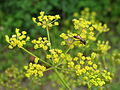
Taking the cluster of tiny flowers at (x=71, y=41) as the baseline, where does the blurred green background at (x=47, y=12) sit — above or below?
above

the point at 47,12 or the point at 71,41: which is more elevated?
the point at 47,12

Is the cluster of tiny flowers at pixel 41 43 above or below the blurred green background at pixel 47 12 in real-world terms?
below

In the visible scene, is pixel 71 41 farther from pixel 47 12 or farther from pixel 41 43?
pixel 47 12

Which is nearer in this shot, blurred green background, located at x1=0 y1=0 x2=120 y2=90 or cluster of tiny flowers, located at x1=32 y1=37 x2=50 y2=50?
cluster of tiny flowers, located at x1=32 y1=37 x2=50 y2=50

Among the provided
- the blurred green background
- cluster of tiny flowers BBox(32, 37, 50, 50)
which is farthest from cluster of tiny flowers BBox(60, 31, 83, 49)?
the blurred green background

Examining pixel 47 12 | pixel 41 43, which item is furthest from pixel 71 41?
pixel 47 12

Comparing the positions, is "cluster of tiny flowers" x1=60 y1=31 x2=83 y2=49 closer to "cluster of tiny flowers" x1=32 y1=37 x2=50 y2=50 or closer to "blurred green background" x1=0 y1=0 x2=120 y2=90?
"cluster of tiny flowers" x1=32 y1=37 x2=50 y2=50

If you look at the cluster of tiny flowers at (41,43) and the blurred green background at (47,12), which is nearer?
the cluster of tiny flowers at (41,43)

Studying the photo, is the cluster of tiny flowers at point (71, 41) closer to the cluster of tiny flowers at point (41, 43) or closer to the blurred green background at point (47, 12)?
the cluster of tiny flowers at point (41, 43)

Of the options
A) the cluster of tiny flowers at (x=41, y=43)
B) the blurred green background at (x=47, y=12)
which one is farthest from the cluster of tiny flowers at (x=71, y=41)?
the blurred green background at (x=47, y=12)
